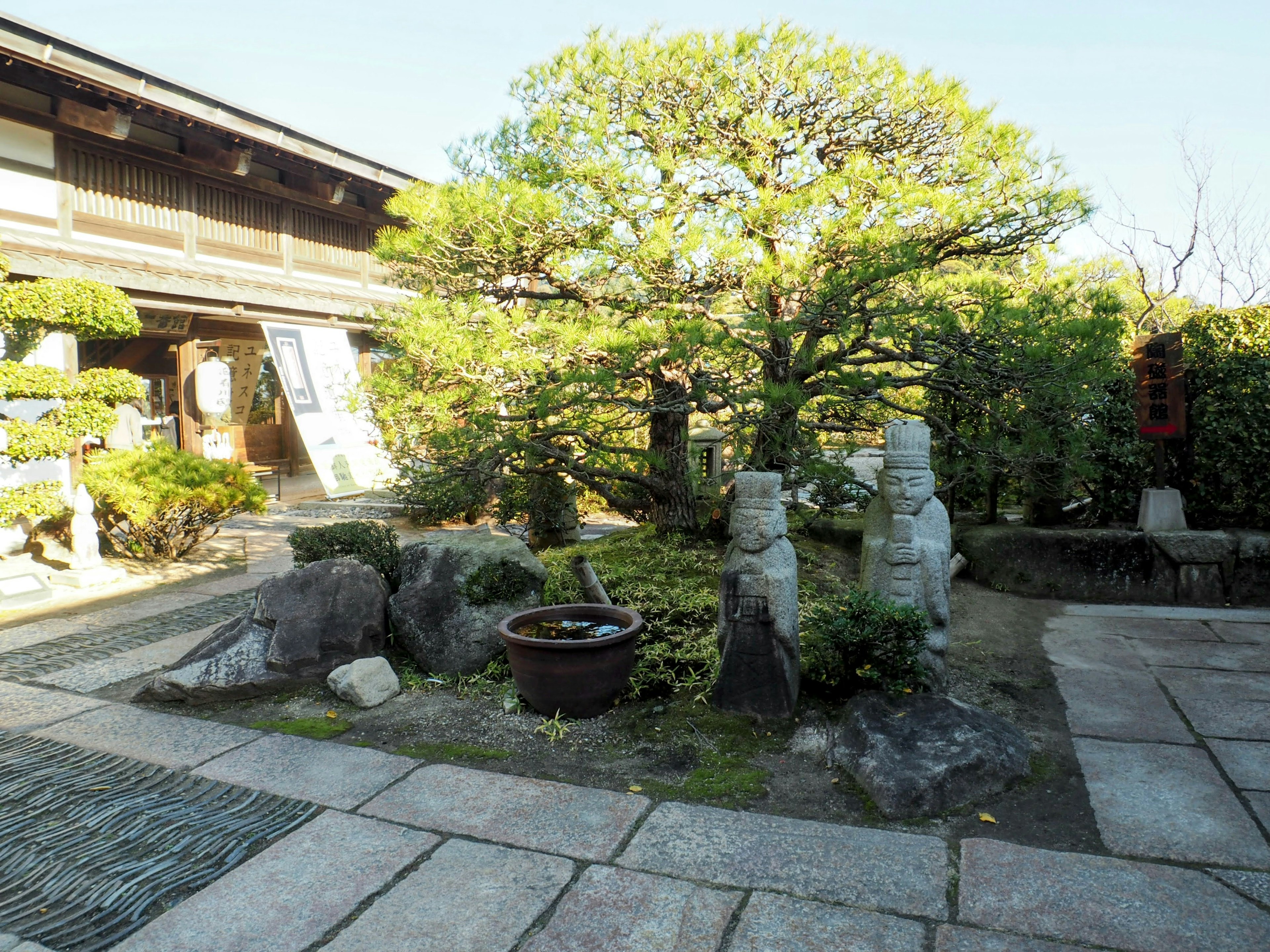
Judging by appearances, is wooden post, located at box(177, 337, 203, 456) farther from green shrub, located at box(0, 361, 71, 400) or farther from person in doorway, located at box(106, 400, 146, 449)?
green shrub, located at box(0, 361, 71, 400)

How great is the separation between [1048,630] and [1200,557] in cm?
187

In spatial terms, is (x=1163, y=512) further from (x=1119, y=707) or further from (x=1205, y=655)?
(x=1119, y=707)

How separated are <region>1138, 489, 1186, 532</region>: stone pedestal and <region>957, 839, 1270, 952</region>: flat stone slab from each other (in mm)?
5052

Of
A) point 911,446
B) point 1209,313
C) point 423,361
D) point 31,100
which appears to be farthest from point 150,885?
point 31,100

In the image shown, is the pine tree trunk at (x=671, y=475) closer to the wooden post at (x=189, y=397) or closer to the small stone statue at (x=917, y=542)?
the small stone statue at (x=917, y=542)

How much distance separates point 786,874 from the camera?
284 centimetres

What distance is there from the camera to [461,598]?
5098 mm

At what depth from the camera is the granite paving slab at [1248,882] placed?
267cm

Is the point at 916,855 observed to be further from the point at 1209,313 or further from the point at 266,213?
the point at 266,213

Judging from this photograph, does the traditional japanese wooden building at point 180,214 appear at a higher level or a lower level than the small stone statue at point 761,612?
higher

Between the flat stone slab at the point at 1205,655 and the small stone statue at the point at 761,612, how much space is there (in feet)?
8.91

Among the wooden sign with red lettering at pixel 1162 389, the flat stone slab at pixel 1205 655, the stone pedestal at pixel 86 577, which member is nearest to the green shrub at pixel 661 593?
the flat stone slab at pixel 1205 655

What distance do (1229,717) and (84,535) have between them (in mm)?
8977

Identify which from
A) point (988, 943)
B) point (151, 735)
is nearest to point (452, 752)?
point (151, 735)
